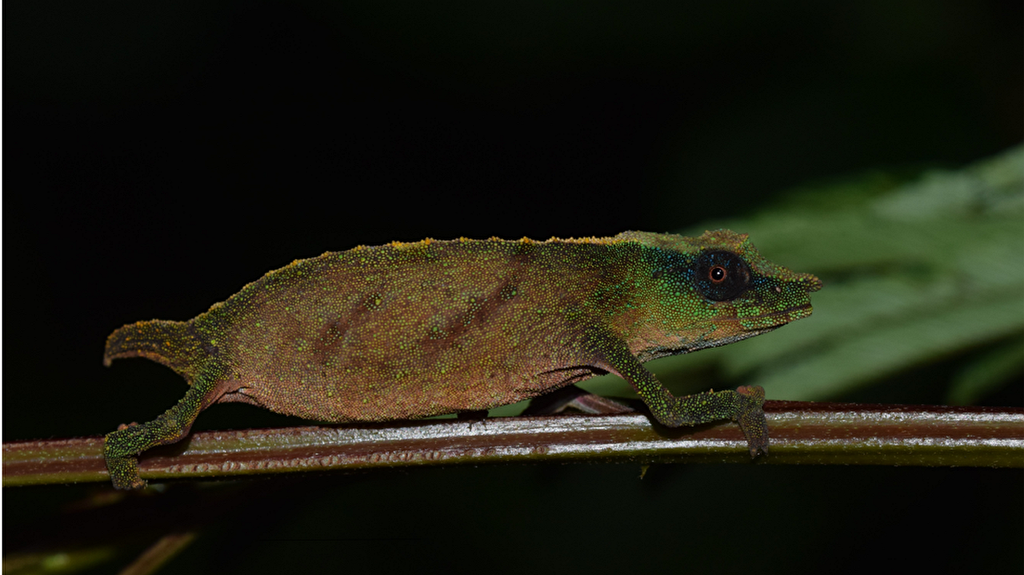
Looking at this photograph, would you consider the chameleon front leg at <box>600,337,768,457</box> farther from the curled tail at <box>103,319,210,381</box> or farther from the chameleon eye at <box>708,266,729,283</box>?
the curled tail at <box>103,319,210,381</box>

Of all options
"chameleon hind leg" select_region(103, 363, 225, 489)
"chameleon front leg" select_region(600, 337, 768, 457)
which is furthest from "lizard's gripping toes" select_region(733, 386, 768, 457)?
"chameleon hind leg" select_region(103, 363, 225, 489)

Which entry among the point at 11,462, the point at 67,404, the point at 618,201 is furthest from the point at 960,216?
the point at 67,404

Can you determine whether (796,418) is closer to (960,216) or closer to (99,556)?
(960,216)

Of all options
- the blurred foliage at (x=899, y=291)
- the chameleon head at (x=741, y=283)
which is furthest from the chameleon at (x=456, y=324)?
the blurred foliage at (x=899, y=291)

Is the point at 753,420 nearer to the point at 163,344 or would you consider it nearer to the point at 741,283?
the point at 741,283

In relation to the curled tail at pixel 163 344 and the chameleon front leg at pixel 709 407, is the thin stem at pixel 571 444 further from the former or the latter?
the curled tail at pixel 163 344

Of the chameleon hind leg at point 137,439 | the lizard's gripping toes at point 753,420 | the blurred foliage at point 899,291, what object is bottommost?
the lizard's gripping toes at point 753,420

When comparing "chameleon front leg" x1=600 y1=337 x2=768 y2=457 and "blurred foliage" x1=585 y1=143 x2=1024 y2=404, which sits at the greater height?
"blurred foliage" x1=585 y1=143 x2=1024 y2=404
